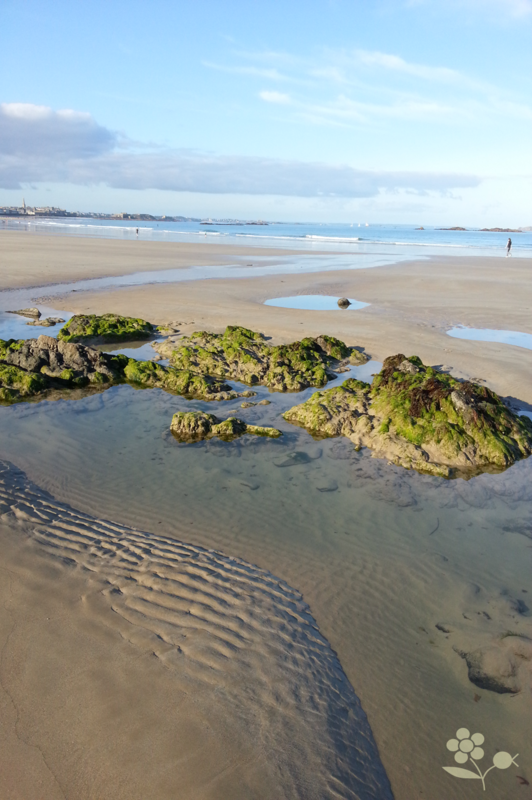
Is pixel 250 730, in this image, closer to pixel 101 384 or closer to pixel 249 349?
pixel 101 384

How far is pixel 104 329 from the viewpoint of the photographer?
1548cm

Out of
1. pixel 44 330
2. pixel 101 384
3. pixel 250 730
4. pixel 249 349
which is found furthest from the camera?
pixel 44 330

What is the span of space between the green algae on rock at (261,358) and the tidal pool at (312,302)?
648 cm

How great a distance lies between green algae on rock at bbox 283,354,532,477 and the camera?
8.55m

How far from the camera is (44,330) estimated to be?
16.3 m

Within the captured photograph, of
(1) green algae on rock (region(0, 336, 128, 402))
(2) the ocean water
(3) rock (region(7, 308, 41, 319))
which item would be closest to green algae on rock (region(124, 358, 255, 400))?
(1) green algae on rock (region(0, 336, 128, 402))

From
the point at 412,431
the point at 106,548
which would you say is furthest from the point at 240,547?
the point at 412,431

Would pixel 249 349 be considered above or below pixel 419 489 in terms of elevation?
above

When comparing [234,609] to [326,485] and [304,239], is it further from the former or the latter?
[304,239]

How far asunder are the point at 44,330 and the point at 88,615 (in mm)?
13407

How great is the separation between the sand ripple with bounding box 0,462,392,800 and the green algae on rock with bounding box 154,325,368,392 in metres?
6.64

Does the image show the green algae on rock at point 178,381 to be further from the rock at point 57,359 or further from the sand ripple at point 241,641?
the sand ripple at point 241,641

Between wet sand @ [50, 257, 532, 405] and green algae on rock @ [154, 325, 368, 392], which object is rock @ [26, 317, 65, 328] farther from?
green algae on rock @ [154, 325, 368, 392]

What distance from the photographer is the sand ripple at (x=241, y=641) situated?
3.66 metres
